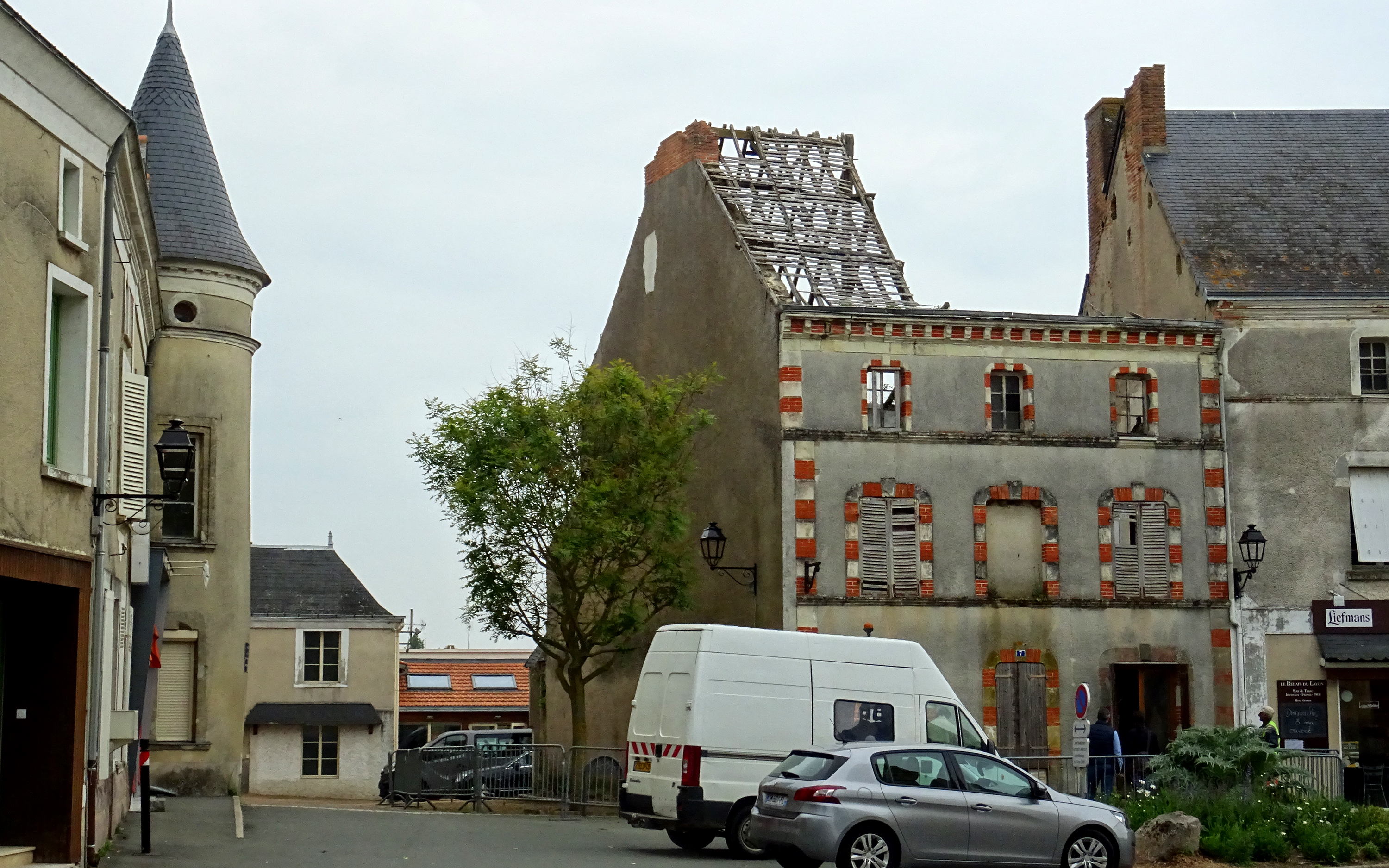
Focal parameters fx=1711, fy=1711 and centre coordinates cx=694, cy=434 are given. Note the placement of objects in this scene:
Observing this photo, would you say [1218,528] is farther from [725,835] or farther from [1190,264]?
[725,835]

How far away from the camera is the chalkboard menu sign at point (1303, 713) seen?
2898 cm

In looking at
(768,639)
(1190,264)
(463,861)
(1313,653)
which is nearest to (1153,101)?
(1190,264)

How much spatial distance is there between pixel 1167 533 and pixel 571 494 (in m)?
10.3

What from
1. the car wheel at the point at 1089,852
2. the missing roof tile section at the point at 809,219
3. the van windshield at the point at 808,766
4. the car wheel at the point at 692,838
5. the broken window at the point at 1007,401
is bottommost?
the car wheel at the point at 692,838

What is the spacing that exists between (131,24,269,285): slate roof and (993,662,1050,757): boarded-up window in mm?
14573

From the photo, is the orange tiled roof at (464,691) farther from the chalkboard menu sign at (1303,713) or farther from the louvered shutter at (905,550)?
the chalkboard menu sign at (1303,713)

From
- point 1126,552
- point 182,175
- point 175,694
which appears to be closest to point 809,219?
point 1126,552

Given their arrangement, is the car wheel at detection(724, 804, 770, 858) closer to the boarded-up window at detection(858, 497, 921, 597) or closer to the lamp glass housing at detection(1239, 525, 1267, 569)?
the boarded-up window at detection(858, 497, 921, 597)

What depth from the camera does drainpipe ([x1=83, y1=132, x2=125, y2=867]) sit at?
49.9ft

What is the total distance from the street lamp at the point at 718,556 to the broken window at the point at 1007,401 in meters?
4.93

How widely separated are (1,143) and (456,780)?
16.8 meters

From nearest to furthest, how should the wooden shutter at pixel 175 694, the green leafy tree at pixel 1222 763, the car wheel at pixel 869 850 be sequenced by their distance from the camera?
the car wheel at pixel 869 850, the green leafy tree at pixel 1222 763, the wooden shutter at pixel 175 694

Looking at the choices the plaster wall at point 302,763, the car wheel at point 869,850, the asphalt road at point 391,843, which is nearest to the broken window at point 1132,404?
the asphalt road at point 391,843

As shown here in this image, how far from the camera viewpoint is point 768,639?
20141 millimetres
